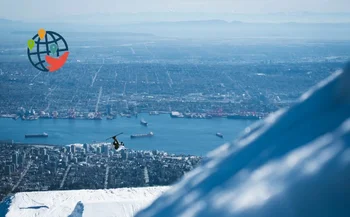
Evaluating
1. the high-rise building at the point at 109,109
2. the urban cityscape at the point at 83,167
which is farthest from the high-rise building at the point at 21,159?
the high-rise building at the point at 109,109

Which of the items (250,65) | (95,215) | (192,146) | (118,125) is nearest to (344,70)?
(95,215)

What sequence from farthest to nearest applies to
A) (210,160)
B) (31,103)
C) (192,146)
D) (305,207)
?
(31,103) → (192,146) → (210,160) → (305,207)

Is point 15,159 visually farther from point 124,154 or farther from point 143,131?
point 143,131

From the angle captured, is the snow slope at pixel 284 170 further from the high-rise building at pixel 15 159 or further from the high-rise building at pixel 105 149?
the high-rise building at pixel 105 149

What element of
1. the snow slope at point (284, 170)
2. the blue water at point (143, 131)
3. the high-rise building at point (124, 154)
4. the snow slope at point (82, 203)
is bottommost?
the blue water at point (143, 131)

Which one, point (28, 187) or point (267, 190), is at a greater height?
point (267, 190)

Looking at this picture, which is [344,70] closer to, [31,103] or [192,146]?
[192,146]
